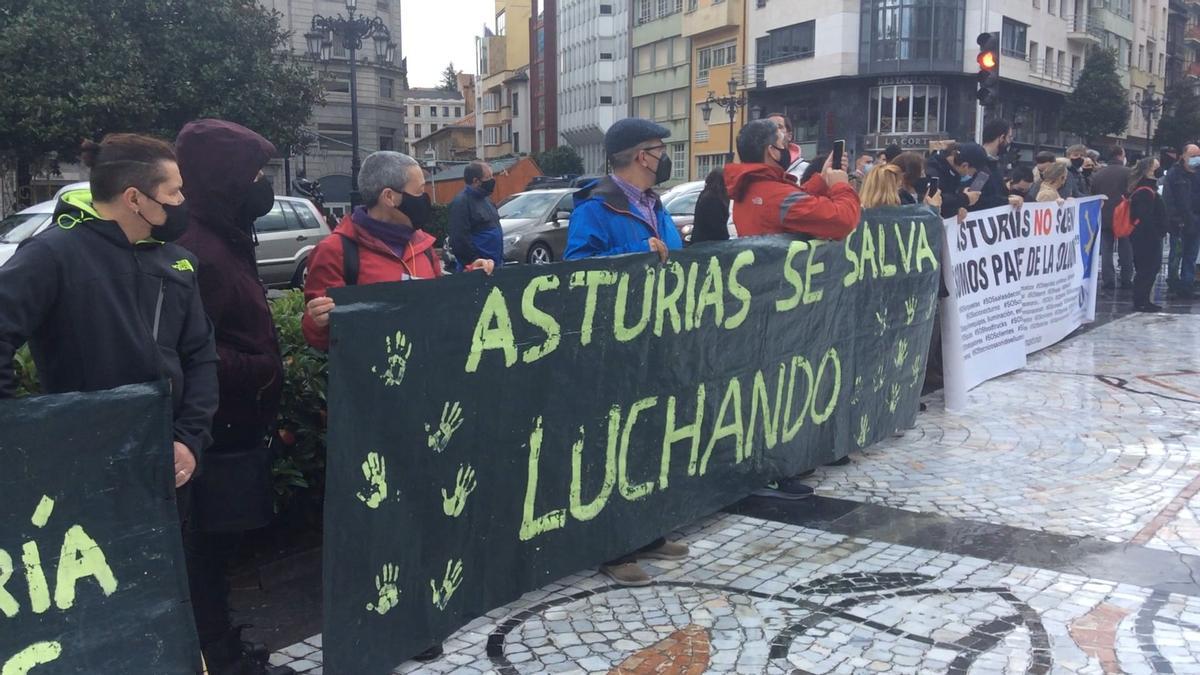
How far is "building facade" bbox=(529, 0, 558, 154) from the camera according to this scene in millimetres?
83438

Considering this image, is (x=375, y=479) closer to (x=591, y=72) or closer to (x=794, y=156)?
(x=794, y=156)

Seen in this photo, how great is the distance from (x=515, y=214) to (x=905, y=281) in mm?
13522

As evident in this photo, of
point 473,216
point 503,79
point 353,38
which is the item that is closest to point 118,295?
point 473,216

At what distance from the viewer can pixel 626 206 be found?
4.66 m

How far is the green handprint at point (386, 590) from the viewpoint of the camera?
10.6ft

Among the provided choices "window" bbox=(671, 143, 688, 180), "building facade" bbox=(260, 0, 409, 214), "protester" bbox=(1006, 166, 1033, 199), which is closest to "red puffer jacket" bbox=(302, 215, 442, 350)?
"protester" bbox=(1006, 166, 1033, 199)

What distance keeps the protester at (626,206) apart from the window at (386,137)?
59.4m

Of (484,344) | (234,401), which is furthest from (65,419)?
(484,344)

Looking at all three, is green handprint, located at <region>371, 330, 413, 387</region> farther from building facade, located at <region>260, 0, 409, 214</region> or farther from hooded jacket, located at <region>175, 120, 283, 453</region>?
building facade, located at <region>260, 0, 409, 214</region>

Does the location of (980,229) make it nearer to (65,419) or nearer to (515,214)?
(65,419)

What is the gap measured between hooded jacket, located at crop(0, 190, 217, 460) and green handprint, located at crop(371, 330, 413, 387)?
20.6 inches

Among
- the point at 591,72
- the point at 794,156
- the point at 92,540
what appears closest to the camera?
the point at 92,540

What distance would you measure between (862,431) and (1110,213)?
8717 millimetres

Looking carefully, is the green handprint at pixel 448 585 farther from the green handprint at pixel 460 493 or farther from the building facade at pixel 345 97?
the building facade at pixel 345 97
